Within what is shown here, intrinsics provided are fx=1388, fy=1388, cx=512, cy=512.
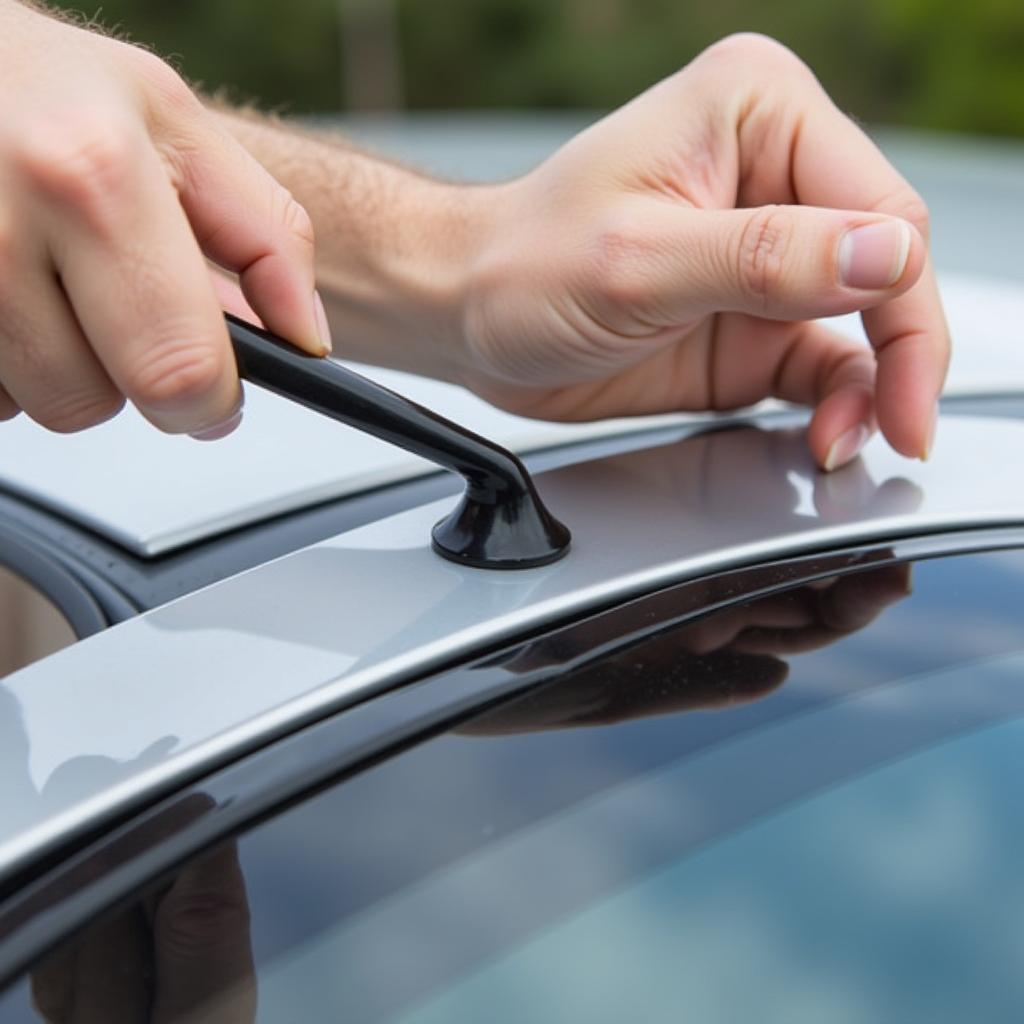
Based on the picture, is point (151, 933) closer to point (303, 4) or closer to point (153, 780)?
point (153, 780)

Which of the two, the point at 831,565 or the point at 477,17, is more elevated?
the point at 831,565

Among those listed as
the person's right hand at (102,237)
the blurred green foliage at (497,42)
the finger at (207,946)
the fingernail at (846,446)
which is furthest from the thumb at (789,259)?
the blurred green foliage at (497,42)

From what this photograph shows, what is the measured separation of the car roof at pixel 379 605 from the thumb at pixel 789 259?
0.45 feet

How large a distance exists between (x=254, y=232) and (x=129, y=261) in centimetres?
15

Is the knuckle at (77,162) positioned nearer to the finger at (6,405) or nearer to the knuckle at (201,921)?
the finger at (6,405)

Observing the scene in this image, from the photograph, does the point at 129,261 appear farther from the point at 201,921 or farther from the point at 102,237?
the point at 201,921

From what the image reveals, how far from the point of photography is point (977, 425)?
129cm

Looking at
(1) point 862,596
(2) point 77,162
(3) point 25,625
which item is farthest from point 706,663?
(3) point 25,625

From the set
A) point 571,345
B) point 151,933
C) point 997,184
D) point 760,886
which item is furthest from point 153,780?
point 997,184

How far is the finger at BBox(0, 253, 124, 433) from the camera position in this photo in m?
0.82

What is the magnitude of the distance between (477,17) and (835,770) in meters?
19.2

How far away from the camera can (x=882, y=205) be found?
1353 mm

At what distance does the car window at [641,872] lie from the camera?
0.71 metres

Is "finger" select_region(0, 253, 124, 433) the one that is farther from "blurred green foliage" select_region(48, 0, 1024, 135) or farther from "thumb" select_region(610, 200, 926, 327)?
"blurred green foliage" select_region(48, 0, 1024, 135)
